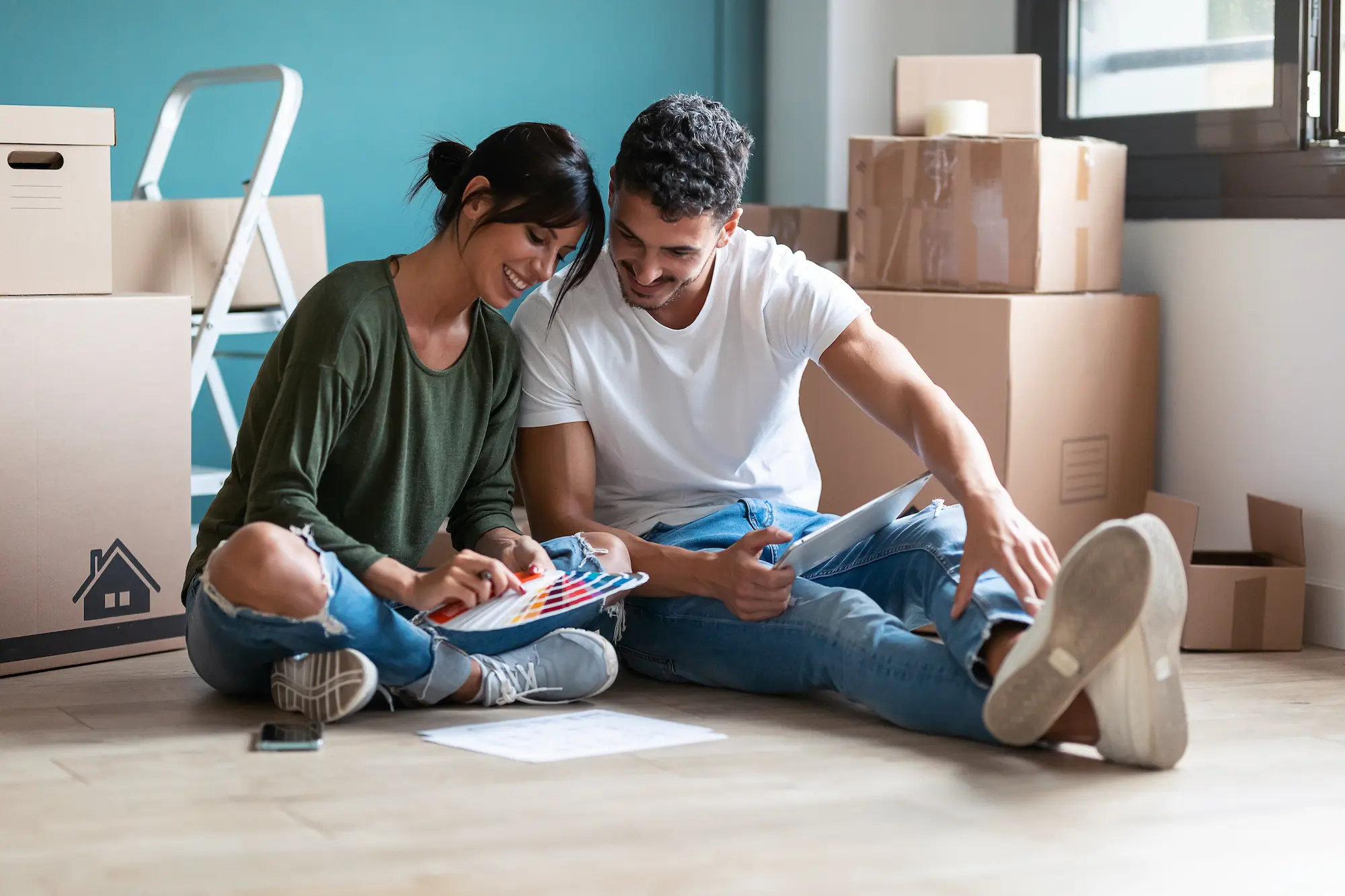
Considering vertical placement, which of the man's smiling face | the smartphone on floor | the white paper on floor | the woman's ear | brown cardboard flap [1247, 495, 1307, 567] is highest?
the woman's ear

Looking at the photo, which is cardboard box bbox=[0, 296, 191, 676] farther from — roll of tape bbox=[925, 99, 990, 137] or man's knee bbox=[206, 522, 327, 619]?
roll of tape bbox=[925, 99, 990, 137]

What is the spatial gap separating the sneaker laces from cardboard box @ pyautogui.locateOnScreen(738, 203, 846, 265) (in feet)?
4.26

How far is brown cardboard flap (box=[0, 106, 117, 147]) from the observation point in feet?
6.52

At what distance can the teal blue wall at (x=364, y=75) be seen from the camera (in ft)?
9.53

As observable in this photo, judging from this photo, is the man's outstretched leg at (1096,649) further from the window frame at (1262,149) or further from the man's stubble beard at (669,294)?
the window frame at (1262,149)

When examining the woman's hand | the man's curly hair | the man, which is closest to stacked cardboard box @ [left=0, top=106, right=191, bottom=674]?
the man

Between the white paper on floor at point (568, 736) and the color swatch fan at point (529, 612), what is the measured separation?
113mm

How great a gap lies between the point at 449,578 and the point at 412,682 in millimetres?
199

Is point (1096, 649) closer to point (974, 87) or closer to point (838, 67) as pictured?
point (974, 87)

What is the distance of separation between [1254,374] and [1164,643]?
4.21ft

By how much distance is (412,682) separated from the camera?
5.75ft

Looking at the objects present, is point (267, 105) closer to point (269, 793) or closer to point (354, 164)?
point (354, 164)

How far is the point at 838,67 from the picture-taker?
134 inches

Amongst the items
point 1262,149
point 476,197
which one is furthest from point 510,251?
point 1262,149
